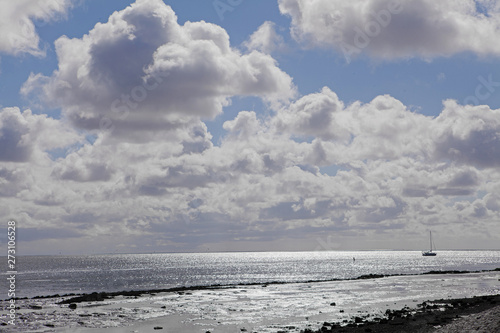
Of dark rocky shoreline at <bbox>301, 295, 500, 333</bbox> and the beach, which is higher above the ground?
dark rocky shoreline at <bbox>301, 295, 500, 333</bbox>

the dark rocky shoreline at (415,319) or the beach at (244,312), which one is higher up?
the dark rocky shoreline at (415,319)

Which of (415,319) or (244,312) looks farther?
(244,312)

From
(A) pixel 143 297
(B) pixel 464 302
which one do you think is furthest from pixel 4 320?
(B) pixel 464 302

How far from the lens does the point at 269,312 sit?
59.4 metres

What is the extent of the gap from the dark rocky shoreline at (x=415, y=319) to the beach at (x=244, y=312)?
9 centimetres

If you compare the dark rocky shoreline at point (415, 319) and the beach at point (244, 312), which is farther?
the beach at point (244, 312)

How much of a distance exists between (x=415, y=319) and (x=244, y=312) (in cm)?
2222

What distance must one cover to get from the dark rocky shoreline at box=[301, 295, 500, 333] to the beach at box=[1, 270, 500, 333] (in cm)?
9

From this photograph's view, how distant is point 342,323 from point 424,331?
10281 mm

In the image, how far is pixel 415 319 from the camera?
47.4 m

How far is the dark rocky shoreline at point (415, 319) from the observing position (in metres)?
42.4

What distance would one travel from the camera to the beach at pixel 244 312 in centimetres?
4803

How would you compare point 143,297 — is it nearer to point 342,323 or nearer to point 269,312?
point 269,312

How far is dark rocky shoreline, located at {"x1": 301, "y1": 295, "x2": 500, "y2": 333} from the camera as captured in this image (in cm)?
4241
